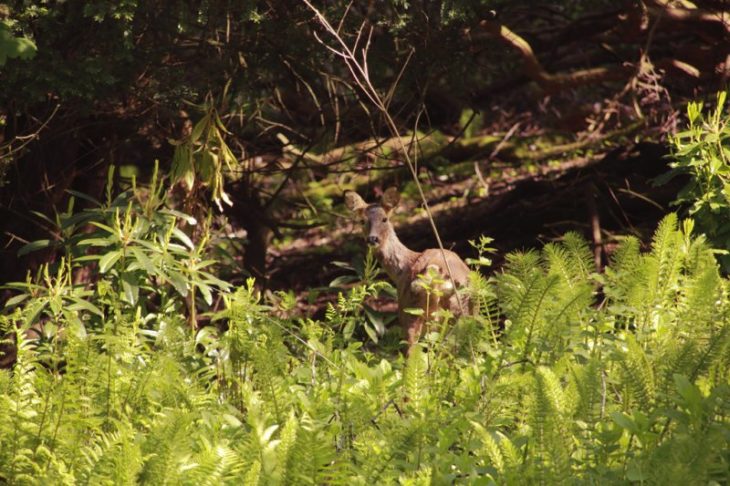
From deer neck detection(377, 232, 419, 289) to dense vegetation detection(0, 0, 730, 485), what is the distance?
0.22m

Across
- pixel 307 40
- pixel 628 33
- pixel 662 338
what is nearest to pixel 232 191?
pixel 307 40

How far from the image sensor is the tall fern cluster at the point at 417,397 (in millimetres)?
3277

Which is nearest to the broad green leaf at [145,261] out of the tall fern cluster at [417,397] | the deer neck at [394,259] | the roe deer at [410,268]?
the tall fern cluster at [417,397]

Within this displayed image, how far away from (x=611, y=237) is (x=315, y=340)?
4.67m

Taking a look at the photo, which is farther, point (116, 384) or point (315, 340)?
point (315, 340)

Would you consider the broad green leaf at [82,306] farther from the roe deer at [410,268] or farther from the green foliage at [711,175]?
the green foliage at [711,175]

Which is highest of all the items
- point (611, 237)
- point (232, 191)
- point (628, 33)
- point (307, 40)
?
point (307, 40)

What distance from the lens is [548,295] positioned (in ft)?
14.5

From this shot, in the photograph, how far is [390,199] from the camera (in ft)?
20.9

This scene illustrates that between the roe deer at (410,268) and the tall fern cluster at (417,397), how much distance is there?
557mm

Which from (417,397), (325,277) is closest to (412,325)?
(417,397)

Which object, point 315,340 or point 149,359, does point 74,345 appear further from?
point 315,340

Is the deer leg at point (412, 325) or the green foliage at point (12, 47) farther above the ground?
the green foliage at point (12, 47)

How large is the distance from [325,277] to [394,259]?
13.0 feet
